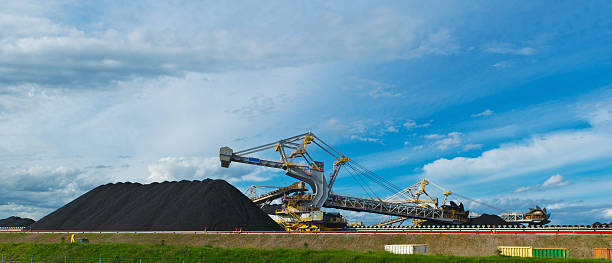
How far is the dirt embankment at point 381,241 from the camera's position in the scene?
122 feet

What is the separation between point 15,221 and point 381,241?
355 feet

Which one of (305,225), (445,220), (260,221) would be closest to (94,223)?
(260,221)

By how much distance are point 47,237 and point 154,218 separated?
13479 millimetres

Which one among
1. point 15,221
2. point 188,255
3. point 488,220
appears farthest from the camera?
point 15,221

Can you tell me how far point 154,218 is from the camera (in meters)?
61.2

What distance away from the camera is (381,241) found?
42.9 m

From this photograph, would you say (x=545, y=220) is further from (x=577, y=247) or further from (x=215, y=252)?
(x=215, y=252)

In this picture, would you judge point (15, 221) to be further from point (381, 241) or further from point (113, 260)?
point (381, 241)

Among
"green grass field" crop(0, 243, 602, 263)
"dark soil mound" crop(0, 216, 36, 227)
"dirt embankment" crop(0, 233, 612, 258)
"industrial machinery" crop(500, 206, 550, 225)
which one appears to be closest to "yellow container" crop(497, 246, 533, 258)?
"dirt embankment" crop(0, 233, 612, 258)

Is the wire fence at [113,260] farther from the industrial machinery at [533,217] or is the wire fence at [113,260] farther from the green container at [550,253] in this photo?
the industrial machinery at [533,217]

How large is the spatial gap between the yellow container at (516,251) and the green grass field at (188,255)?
4225 mm

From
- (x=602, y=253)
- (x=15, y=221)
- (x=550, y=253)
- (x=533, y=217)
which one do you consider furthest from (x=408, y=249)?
(x=15, y=221)

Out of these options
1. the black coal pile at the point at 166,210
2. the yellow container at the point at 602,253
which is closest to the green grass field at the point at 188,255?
the yellow container at the point at 602,253

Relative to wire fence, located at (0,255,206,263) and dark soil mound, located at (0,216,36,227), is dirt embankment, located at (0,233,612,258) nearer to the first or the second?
wire fence, located at (0,255,206,263)
